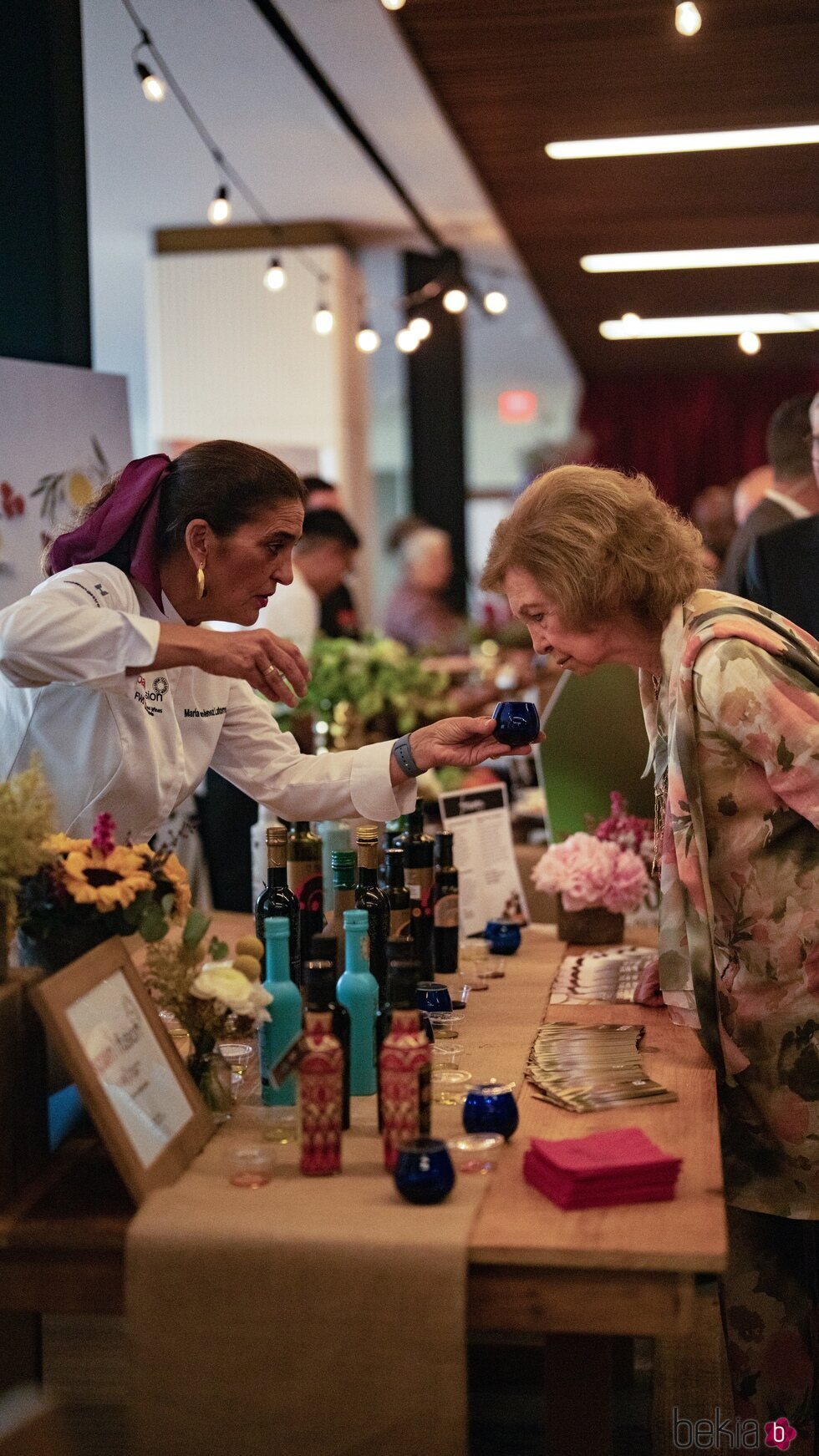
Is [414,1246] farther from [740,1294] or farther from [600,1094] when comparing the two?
[740,1294]

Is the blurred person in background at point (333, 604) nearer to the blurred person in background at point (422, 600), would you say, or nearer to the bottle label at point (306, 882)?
the blurred person in background at point (422, 600)

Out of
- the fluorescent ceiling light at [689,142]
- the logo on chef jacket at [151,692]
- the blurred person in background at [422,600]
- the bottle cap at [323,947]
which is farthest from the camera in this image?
the blurred person in background at [422,600]

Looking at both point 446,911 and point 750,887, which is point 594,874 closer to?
point 446,911

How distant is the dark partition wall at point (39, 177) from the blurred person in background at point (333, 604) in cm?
237

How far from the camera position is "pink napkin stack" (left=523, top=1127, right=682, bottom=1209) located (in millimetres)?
1587

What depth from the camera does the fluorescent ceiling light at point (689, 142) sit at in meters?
5.65

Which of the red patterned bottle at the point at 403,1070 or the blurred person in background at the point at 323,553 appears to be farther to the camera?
the blurred person in background at the point at 323,553

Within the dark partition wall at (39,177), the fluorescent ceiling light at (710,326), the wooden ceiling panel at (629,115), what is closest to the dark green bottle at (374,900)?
the dark partition wall at (39,177)

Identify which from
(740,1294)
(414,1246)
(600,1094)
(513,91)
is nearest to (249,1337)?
(414,1246)

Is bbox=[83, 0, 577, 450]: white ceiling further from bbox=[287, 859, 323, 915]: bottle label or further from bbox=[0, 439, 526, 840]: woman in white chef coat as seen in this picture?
bbox=[287, 859, 323, 915]: bottle label

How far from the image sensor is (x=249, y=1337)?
1514 mm

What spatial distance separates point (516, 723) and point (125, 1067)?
1.03 m

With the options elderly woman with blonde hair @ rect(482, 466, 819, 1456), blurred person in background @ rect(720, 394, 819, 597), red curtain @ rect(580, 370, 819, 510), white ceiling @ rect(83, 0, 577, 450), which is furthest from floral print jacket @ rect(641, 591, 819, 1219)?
red curtain @ rect(580, 370, 819, 510)

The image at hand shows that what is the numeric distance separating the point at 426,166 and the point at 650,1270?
734 centimetres
